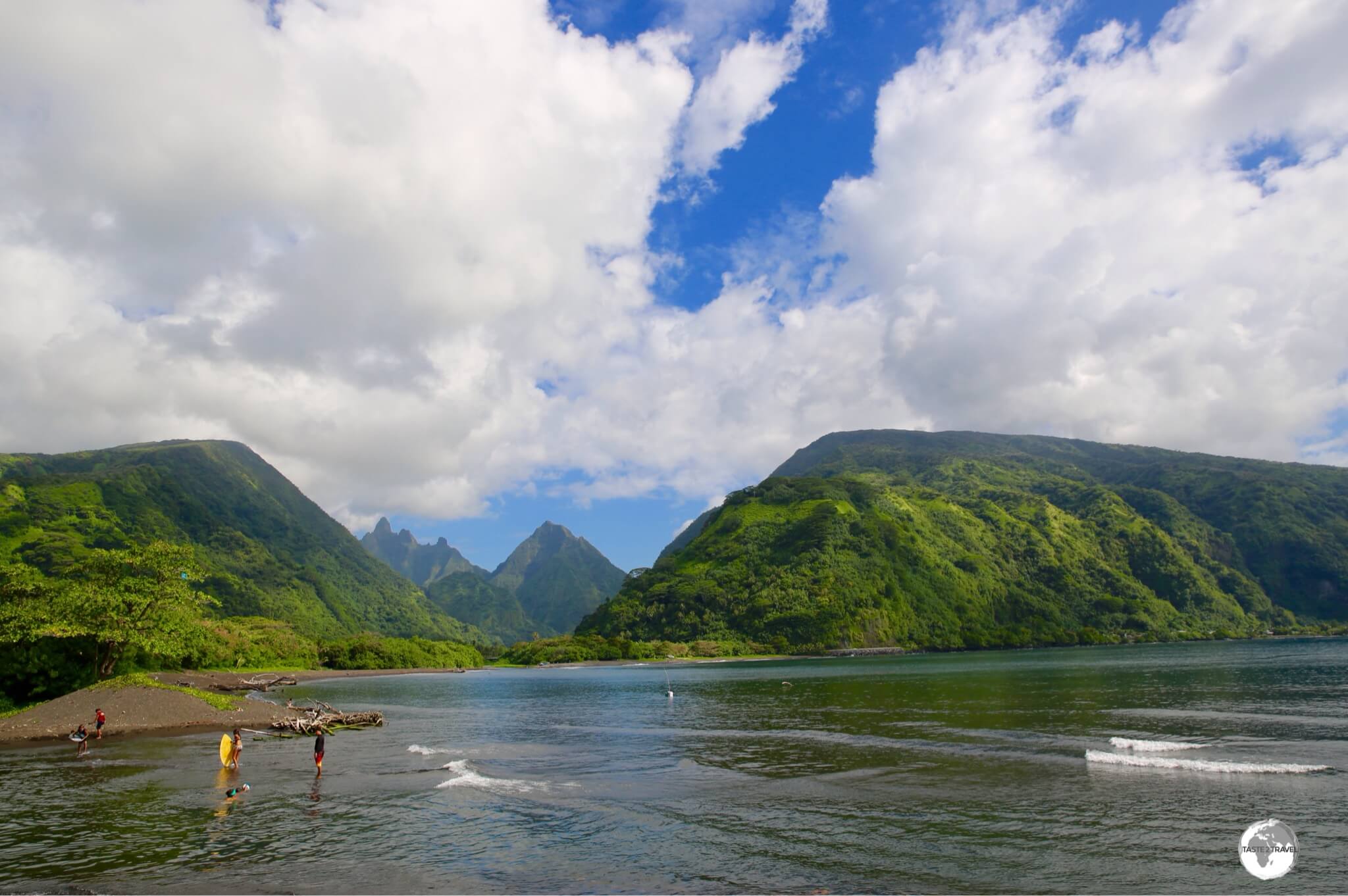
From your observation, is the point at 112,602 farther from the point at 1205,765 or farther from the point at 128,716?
the point at 1205,765

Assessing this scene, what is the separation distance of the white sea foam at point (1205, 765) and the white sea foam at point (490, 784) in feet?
117

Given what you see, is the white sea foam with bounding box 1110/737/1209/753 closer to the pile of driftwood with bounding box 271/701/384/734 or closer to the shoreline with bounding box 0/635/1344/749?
the pile of driftwood with bounding box 271/701/384/734

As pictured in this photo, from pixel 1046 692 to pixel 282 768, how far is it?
290ft

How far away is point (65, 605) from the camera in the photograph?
70.5 metres

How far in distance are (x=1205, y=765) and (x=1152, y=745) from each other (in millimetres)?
6844

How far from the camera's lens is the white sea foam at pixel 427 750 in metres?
56.5

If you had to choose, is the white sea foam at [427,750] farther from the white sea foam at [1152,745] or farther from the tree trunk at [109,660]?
the white sea foam at [1152,745]

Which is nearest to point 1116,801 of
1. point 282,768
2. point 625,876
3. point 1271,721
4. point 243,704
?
point 625,876

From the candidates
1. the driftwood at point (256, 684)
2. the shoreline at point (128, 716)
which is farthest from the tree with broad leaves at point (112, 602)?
the driftwood at point (256, 684)

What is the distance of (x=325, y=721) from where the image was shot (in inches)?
2751

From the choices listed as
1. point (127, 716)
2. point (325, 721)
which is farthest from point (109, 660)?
point (325, 721)

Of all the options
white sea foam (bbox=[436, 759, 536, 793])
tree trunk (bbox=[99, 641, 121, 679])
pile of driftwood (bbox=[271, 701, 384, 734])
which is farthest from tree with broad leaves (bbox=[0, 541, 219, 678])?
white sea foam (bbox=[436, 759, 536, 793])

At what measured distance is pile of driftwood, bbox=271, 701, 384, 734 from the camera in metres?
66.6

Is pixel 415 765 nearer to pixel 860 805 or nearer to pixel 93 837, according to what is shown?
pixel 93 837
